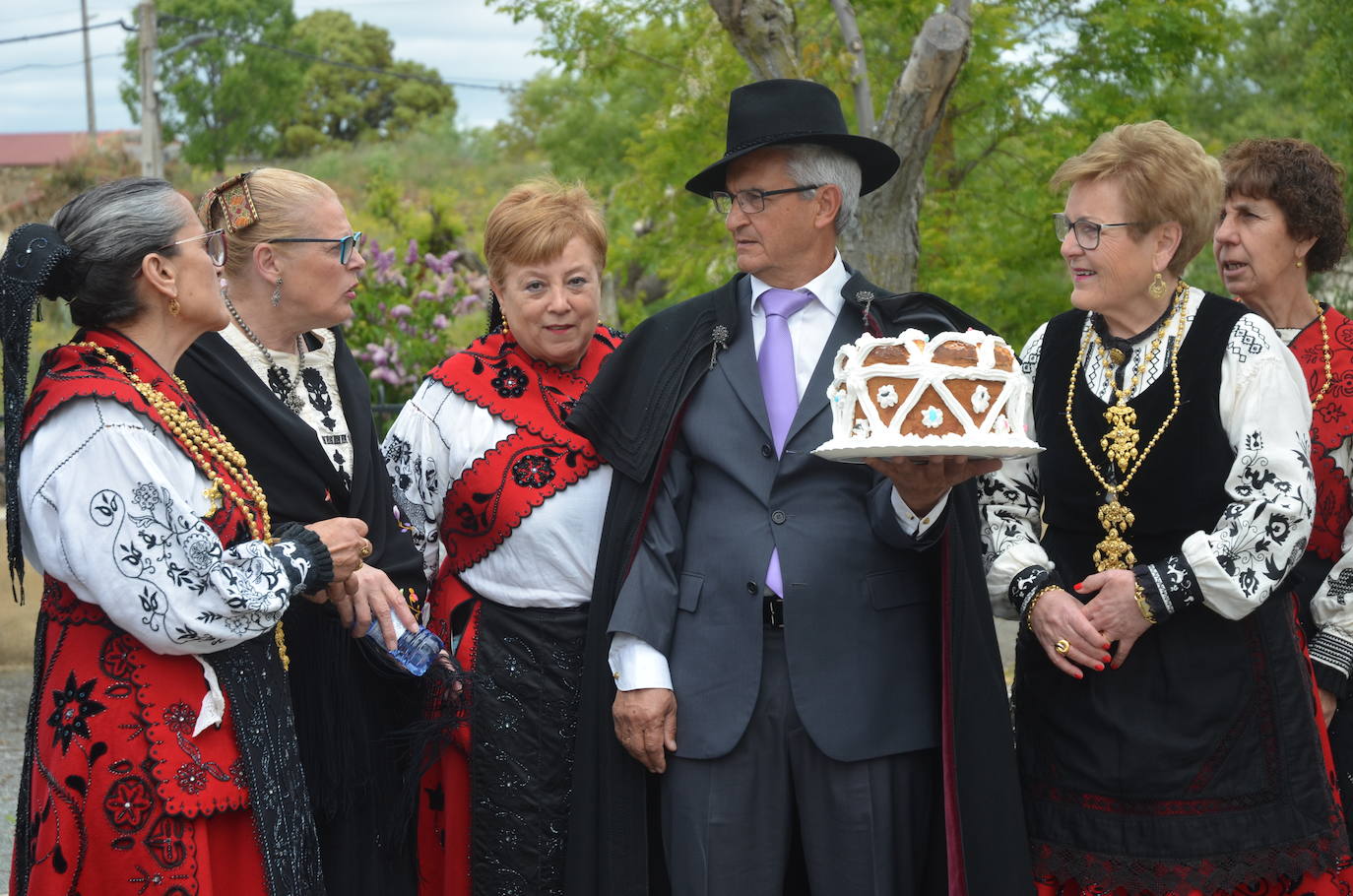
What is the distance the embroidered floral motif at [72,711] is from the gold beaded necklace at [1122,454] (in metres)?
2.22

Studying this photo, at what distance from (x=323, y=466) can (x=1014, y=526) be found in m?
1.71

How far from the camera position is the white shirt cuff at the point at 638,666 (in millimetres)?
3078

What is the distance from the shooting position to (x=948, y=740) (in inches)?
119

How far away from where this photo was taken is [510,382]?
3576 millimetres

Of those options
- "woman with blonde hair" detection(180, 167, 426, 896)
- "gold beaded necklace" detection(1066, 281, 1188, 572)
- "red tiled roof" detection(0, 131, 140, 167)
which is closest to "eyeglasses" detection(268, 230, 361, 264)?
"woman with blonde hair" detection(180, 167, 426, 896)

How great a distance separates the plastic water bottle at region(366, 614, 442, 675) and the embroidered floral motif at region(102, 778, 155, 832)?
0.77 metres

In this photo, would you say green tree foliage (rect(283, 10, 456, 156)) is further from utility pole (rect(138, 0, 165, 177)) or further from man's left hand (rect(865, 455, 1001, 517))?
man's left hand (rect(865, 455, 1001, 517))

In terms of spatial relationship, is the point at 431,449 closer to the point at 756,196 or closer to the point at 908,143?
the point at 756,196

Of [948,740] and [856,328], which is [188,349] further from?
[948,740]

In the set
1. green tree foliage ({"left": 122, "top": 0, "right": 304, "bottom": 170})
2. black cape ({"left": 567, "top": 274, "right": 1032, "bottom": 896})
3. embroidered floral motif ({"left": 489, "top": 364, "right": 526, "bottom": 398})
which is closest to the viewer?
black cape ({"left": 567, "top": 274, "right": 1032, "bottom": 896})

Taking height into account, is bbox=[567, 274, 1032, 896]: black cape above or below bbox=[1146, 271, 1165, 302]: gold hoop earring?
below

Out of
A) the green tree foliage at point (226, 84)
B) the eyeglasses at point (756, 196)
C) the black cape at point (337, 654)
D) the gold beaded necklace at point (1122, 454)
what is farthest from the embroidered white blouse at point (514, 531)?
the green tree foliage at point (226, 84)

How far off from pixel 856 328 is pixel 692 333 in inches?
16.1

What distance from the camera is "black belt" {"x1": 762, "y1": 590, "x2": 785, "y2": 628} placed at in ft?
9.98
